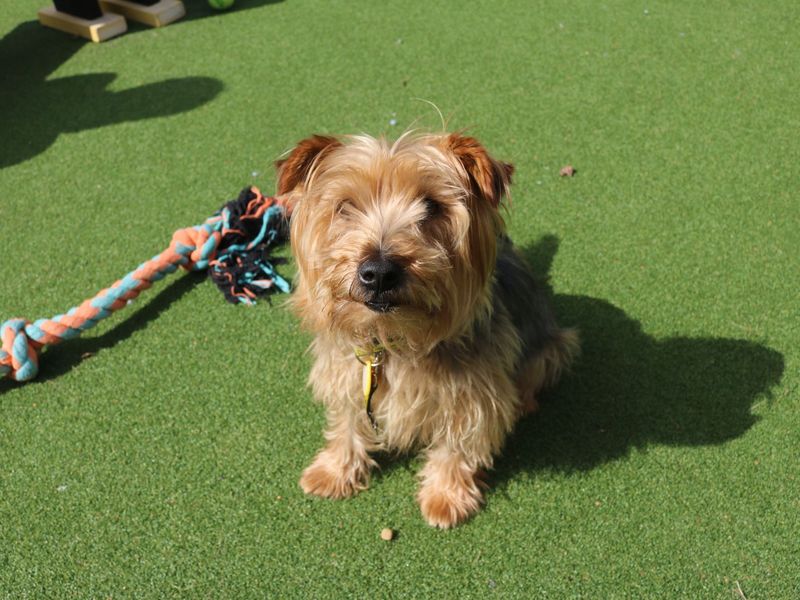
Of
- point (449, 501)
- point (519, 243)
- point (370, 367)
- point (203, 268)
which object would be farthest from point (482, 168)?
point (203, 268)

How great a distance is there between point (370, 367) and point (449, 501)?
717mm

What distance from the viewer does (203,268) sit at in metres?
4.27

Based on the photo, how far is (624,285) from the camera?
414 centimetres

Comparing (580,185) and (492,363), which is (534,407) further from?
(580,185)

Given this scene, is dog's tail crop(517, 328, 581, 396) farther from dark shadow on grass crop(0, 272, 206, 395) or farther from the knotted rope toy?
dark shadow on grass crop(0, 272, 206, 395)

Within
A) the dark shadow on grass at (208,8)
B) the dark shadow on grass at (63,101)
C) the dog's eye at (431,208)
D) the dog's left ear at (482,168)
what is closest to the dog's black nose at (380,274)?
the dog's eye at (431,208)

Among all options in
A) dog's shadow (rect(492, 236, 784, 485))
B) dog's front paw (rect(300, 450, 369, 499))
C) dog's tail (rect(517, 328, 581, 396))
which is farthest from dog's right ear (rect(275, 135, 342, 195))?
dog's shadow (rect(492, 236, 784, 485))

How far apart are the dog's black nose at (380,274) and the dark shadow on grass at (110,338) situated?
2.09 meters

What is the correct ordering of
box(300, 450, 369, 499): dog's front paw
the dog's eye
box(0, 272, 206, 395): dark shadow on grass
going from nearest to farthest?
the dog's eye → box(300, 450, 369, 499): dog's front paw → box(0, 272, 206, 395): dark shadow on grass

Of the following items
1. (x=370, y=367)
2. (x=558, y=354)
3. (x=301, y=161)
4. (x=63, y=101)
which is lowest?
(x=558, y=354)

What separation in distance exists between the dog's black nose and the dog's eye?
0.25 meters

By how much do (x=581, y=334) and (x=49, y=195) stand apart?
3.60 meters

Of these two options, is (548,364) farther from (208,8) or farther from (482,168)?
(208,8)

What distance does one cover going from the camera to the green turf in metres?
3.03
